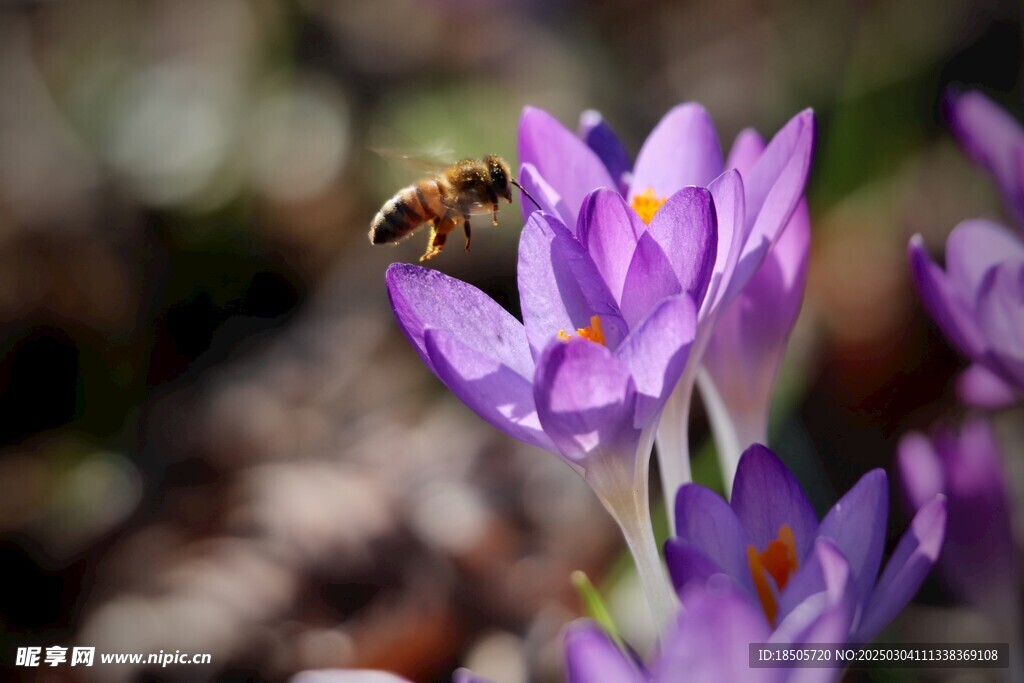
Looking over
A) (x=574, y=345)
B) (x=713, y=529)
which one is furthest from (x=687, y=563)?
(x=574, y=345)

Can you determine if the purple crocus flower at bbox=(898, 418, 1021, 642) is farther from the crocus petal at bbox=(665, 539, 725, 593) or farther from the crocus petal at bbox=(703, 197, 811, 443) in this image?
the crocus petal at bbox=(665, 539, 725, 593)

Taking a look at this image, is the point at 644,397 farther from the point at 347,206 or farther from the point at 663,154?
the point at 347,206

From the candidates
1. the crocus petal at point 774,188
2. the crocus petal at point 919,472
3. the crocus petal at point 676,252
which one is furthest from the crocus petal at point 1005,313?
the crocus petal at point 676,252

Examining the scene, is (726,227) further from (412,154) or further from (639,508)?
Result: (412,154)

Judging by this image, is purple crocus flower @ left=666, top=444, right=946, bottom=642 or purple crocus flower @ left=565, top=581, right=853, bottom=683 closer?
purple crocus flower @ left=565, top=581, right=853, bottom=683

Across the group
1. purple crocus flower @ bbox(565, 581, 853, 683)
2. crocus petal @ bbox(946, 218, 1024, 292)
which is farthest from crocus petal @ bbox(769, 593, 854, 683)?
crocus petal @ bbox(946, 218, 1024, 292)

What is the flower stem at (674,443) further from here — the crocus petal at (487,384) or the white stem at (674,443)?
the crocus petal at (487,384)
